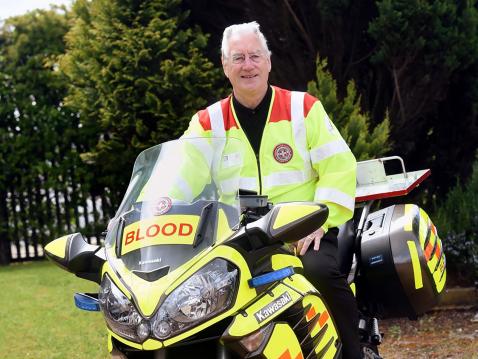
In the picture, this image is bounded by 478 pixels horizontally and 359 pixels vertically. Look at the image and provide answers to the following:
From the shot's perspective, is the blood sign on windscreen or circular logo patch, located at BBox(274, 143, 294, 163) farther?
circular logo patch, located at BBox(274, 143, 294, 163)

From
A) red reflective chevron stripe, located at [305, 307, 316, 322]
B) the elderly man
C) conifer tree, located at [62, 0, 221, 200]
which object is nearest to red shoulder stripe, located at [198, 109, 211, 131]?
the elderly man

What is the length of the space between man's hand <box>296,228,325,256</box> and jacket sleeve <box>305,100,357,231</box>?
0.14 ft

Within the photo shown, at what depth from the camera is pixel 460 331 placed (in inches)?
201

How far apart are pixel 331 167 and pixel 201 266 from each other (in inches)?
37.2

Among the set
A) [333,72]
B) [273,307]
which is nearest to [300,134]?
[273,307]

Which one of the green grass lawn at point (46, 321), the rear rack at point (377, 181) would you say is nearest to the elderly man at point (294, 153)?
the rear rack at point (377, 181)

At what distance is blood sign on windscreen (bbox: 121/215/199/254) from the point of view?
2195 mm

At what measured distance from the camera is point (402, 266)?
309 centimetres

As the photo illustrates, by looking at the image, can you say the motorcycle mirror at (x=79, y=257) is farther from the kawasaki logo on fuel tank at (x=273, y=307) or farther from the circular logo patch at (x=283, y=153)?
the circular logo patch at (x=283, y=153)

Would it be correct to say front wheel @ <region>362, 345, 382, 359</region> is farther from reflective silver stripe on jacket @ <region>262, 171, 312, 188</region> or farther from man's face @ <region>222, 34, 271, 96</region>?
man's face @ <region>222, 34, 271, 96</region>

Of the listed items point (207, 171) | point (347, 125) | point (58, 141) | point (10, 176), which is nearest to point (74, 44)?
point (58, 141)

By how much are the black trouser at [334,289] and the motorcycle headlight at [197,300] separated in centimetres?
65

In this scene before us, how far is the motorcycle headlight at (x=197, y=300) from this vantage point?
80.3 inches

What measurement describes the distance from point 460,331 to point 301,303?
3149 millimetres
